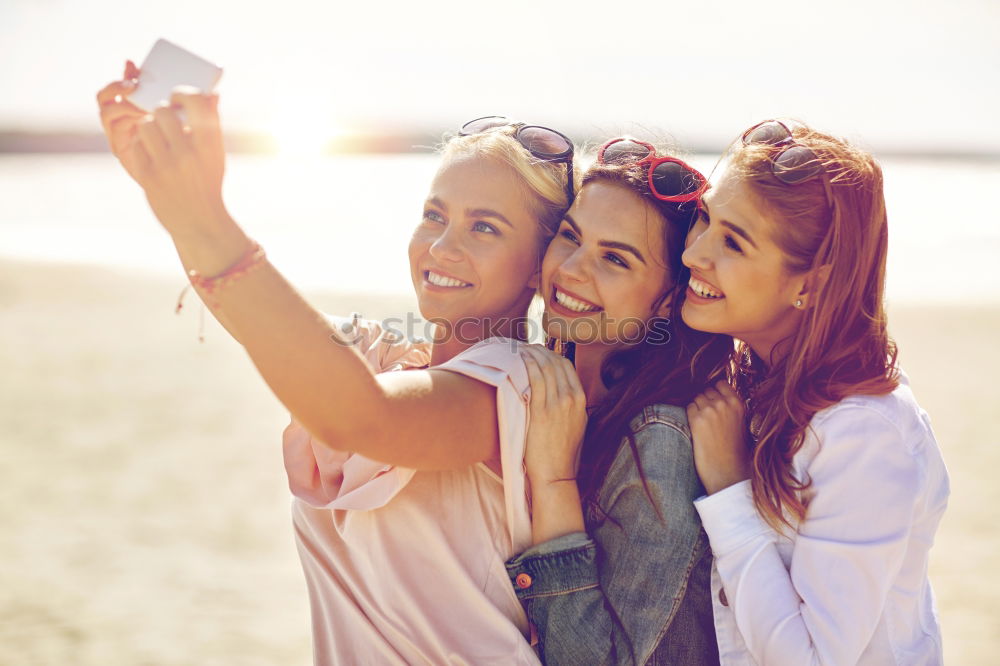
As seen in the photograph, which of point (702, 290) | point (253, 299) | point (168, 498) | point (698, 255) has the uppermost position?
point (253, 299)

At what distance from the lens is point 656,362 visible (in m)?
2.87

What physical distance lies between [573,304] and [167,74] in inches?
58.1

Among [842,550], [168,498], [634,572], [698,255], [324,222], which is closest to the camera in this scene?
[842,550]

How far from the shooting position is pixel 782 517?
2.40m

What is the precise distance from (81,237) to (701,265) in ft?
48.7

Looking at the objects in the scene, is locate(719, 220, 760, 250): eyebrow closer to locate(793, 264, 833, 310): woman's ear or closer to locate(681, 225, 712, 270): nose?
locate(681, 225, 712, 270): nose

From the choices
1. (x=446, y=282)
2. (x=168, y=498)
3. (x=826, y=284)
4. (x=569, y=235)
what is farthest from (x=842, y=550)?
(x=168, y=498)

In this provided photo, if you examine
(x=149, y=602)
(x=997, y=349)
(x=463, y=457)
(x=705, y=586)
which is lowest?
(x=997, y=349)

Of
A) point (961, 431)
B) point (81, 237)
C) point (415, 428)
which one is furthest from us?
point (81, 237)

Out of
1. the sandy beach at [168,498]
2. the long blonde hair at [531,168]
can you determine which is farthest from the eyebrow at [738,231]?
the sandy beach at [168,498]

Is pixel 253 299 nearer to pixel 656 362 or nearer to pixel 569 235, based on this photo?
pixel 569 235

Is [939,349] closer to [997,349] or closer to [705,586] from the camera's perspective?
[997,349]

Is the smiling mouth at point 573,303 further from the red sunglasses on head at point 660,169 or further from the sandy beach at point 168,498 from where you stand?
the sandy beach at point 168,498

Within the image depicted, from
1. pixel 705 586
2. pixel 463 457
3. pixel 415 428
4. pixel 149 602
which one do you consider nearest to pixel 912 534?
pixel 705 586
